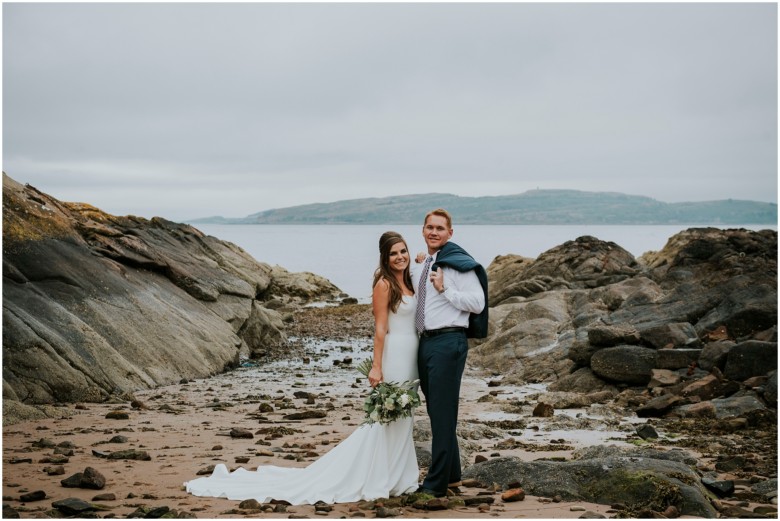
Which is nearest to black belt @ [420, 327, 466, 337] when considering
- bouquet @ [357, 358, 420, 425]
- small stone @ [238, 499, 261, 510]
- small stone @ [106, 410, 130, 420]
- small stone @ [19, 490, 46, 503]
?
bouquet @ [357, 358, 420, 425]

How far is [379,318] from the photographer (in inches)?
356

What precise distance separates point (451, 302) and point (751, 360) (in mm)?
9907

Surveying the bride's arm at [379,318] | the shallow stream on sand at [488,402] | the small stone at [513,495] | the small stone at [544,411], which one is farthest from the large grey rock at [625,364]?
the bride's arm at [379,318]

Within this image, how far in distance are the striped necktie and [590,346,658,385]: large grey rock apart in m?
10.3

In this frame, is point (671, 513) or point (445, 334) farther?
point (445, 334)

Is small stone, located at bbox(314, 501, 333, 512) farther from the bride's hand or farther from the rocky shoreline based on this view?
the bride's hand

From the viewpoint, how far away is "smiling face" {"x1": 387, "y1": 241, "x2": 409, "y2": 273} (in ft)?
29.7

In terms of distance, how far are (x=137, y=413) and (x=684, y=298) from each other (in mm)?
13890

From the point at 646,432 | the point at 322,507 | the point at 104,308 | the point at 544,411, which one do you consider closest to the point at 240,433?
the point at 322,507

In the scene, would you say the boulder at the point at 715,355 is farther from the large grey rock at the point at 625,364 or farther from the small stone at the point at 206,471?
the small stone at the point at 206,471

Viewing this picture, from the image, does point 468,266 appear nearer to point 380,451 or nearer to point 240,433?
point 380,451

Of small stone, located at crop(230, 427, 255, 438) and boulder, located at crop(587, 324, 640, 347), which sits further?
boulder, located at crop(587, 324, 640, 347)

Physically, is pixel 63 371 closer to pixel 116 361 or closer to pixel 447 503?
pixel 116 361

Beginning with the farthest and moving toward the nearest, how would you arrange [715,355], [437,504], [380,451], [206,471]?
[715,355] → [206,471] → [380,451] → [437,504]
